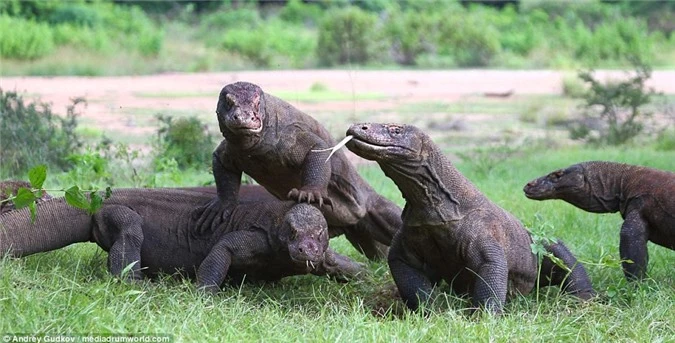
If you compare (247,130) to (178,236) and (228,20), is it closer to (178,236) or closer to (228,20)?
(178,236)

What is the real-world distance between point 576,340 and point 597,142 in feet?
29.6

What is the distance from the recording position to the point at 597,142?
45.0ft

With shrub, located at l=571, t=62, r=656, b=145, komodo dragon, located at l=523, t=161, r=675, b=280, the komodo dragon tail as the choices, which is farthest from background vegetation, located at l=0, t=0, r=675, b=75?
komodo dragon, located at l=523, t=161, r=675, b=280

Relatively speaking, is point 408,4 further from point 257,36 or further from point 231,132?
point 231,132

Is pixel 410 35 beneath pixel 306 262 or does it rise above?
beneath

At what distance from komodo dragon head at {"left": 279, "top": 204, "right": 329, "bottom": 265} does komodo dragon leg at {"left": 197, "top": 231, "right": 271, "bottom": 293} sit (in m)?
0.26

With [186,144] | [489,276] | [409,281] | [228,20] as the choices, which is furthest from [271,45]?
[489,276]

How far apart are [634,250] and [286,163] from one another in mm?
2016

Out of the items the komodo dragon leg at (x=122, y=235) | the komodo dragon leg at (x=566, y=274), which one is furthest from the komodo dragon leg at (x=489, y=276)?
the komodo dragon leg at (x=122, y=235)

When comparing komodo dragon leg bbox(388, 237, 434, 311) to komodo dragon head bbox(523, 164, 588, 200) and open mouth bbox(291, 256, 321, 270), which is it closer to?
open mouth bbox(291, 256, 321, 270)

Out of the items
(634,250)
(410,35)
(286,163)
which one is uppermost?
(286,163)

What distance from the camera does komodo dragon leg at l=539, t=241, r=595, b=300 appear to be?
6018 millimetres

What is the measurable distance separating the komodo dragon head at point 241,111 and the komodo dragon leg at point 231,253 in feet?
1.82

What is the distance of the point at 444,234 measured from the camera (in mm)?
5625
